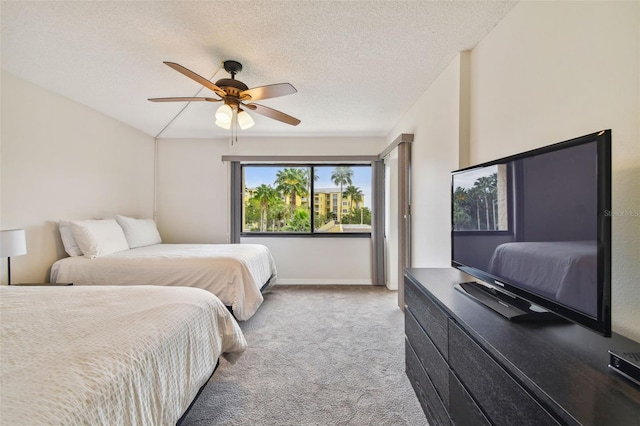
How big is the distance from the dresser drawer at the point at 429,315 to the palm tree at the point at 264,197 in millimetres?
3172

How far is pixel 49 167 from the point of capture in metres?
2.61

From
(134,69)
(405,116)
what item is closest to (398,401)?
(405,116)

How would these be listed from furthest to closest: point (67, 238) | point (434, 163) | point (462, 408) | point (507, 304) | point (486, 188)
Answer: point (67, 238) → point (434, 163) → point (486, 188) → point (507, 304) → point (462, 408)

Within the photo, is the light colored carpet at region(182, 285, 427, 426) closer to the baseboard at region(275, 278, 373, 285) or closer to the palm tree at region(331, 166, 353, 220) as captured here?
the baseboard at region(275, 278, 373, 285)

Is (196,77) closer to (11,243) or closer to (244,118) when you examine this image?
(244,118)

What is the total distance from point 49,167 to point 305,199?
310 cm

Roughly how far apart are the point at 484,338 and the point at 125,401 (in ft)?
4.21

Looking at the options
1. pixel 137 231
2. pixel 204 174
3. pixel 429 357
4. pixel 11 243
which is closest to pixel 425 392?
pixel 429 357

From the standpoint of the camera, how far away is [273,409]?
5.38ft

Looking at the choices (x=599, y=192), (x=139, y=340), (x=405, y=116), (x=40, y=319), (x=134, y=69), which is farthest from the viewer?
(x=405, y=116)

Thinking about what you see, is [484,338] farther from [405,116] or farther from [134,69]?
[134,69]

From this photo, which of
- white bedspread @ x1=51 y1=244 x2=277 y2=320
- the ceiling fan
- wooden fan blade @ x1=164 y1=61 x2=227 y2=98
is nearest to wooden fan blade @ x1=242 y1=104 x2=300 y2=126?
the ceiling fan

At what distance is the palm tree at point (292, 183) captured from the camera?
4.53m

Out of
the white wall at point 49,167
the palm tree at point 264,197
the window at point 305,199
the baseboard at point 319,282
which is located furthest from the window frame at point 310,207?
the white wall at point 49,167
